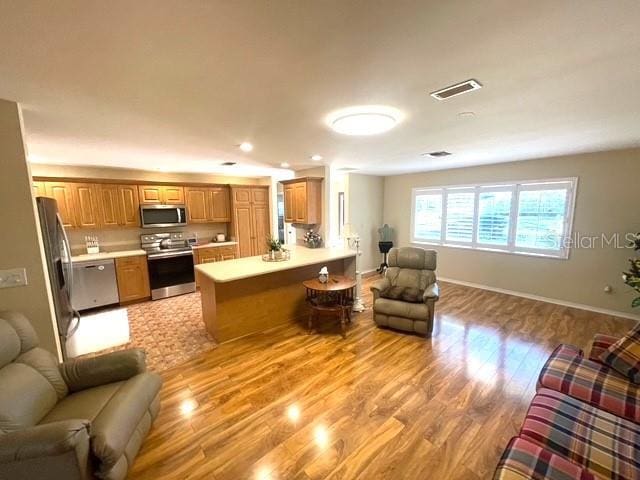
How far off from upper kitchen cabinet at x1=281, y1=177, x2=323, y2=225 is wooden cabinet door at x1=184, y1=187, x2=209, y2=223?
1923mm

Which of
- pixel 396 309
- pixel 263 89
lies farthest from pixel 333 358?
pixel 263 89

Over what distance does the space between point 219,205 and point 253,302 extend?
3.08 meters

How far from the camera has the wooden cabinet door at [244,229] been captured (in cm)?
592

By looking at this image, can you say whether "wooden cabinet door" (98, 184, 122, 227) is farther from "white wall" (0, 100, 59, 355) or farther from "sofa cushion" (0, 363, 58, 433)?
"sofa cushion" (0, 363, 58, 433)

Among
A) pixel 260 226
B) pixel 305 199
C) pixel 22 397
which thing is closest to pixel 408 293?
pixel 305 199

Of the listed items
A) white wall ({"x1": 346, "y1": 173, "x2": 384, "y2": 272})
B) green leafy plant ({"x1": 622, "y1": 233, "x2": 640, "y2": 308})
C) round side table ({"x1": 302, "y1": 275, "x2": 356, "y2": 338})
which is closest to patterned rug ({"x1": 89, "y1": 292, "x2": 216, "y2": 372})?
round side table ({"x1": 302, "y1": 275, "x2": 356, "y2": 338})

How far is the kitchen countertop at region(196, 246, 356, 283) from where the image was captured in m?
3.05

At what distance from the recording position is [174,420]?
2.07m

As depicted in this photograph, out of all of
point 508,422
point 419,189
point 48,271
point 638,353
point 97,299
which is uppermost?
point 419,189

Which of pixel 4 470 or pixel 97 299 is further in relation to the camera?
pixel 97 299

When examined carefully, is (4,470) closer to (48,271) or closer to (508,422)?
(48,271)

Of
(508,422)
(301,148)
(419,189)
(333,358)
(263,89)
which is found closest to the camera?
(263,89)

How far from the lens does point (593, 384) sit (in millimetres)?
1751

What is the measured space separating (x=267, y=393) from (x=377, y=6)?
2.77 metres
